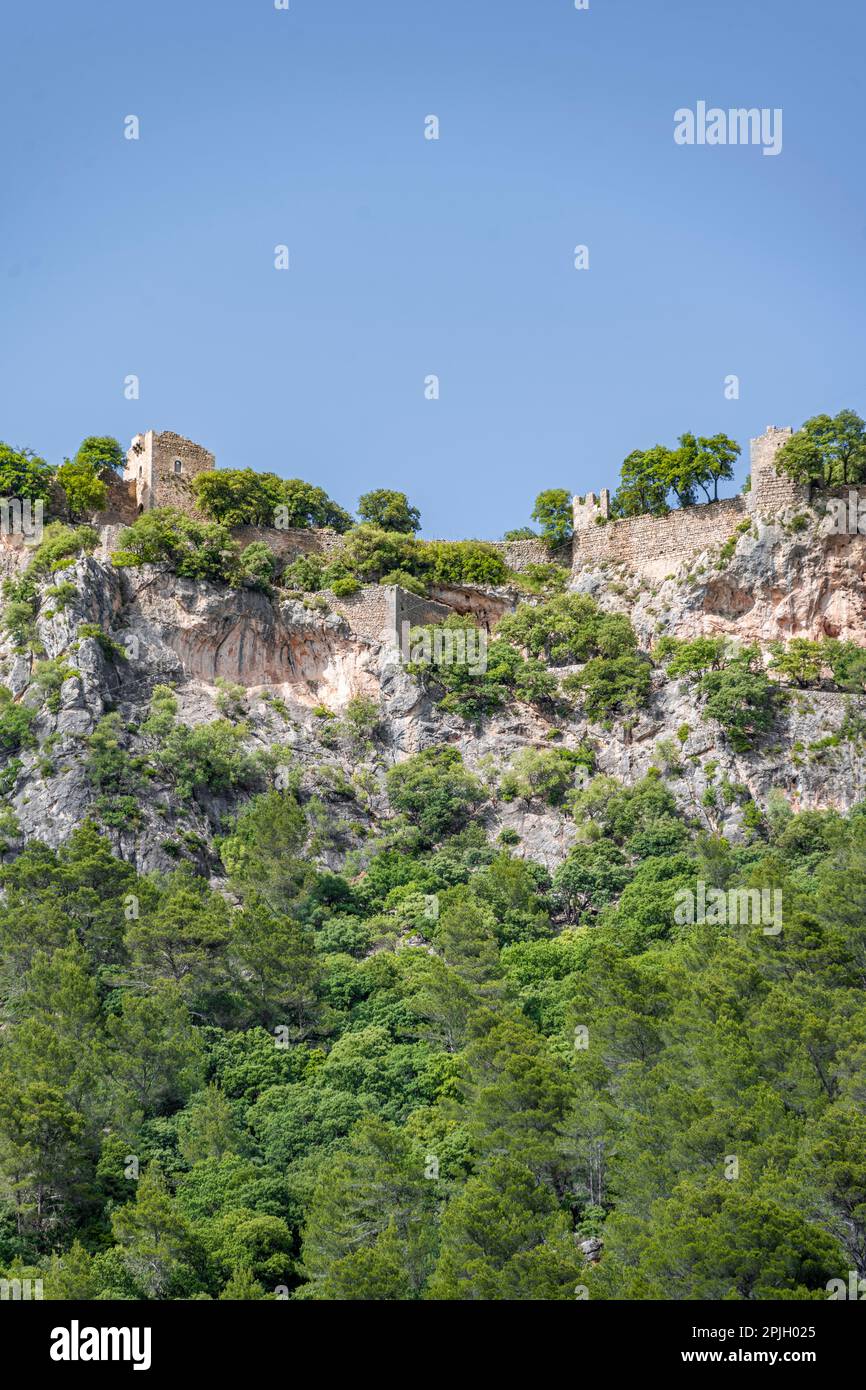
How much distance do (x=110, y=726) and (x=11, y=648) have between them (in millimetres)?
6203

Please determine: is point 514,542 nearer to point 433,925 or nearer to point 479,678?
point 479,678

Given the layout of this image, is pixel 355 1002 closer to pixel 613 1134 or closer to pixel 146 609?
pixel 613 1134

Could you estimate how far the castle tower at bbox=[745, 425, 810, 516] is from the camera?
73.6 m

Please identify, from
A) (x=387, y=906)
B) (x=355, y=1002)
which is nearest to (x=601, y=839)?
(x=387, y=906)

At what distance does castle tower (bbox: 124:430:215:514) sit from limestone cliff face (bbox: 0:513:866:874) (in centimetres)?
516

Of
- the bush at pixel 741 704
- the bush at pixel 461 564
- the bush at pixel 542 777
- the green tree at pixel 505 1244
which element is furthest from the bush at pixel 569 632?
the green tree at pixel 505 1244

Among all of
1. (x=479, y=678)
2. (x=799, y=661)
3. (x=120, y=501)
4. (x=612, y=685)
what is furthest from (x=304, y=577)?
(x=799, y=661)

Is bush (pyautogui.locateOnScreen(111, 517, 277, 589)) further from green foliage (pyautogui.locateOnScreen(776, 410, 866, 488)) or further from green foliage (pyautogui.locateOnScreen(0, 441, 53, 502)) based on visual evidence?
green foliage (pyautogui.locateOnScreen(776, 410, 866, 488))

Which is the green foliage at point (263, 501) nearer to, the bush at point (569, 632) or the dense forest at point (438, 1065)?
the bush at point (569, 632)

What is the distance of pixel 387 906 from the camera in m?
62.9

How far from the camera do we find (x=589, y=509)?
264 feet

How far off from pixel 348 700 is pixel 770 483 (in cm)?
1788

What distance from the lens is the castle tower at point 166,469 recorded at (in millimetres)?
78312

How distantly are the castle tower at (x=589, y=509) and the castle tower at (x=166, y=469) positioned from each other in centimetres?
1512
